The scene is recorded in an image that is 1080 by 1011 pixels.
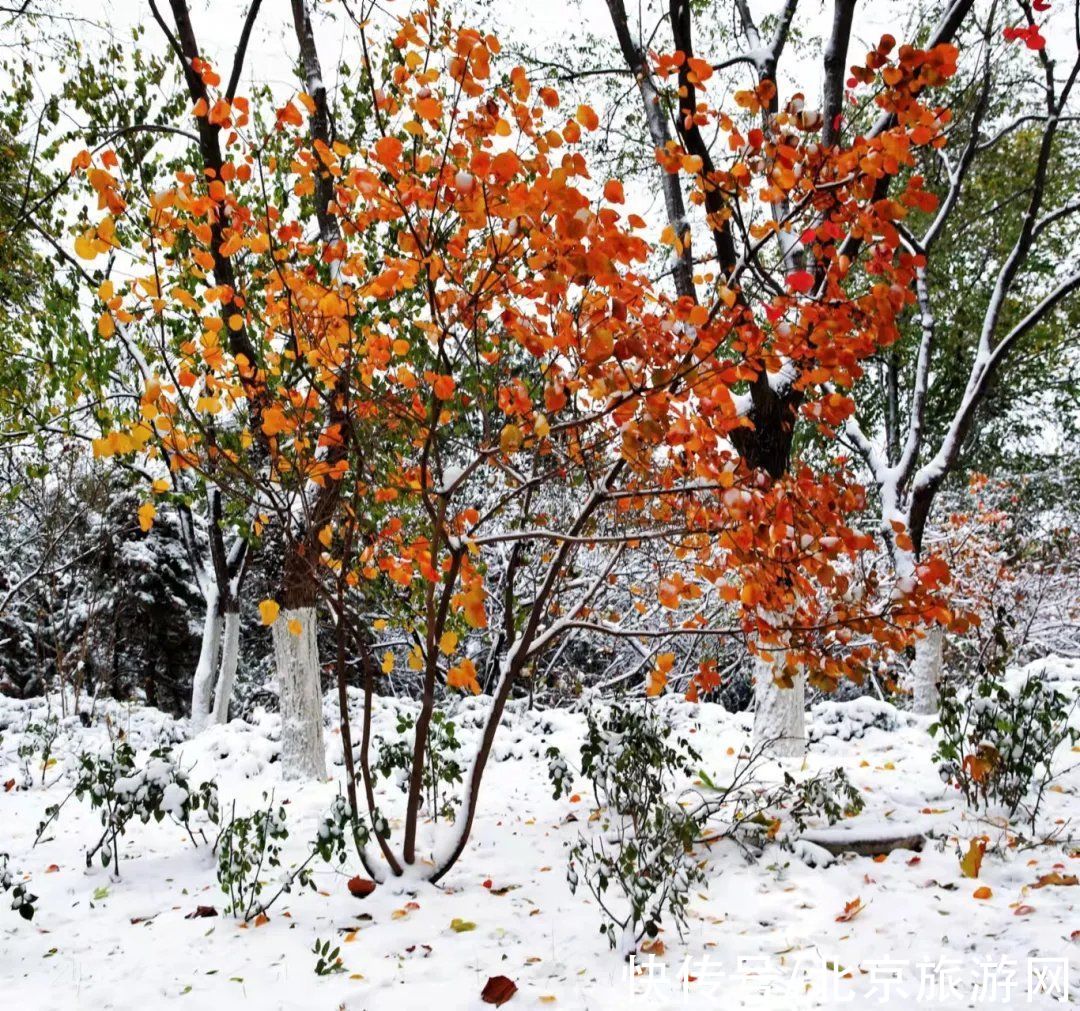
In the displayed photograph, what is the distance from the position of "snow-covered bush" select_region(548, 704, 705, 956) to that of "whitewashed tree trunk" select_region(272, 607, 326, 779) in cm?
223

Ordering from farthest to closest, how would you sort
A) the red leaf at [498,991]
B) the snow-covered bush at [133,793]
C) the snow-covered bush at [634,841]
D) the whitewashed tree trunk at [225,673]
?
the whitewashed tree trunk at [225,673], the snow-covered bush at [133,793], the snow-covered bush at [634,841], the red leaf at [498,991]

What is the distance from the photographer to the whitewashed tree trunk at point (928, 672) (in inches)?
267

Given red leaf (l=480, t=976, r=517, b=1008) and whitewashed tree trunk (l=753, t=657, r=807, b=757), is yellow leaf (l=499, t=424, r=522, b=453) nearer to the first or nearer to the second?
red leaf (l=480, t=976, r=517, b=1008)

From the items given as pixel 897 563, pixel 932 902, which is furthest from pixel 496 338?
pixel 897 563

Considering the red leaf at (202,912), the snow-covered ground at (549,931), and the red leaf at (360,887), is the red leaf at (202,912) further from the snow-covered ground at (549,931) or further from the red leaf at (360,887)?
the red leaf at (360,887)

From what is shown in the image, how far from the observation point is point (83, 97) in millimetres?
5887

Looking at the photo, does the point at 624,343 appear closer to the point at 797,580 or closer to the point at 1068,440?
the point at 797,580

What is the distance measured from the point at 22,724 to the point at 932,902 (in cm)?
851

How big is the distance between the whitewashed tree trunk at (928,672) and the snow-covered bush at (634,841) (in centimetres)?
345

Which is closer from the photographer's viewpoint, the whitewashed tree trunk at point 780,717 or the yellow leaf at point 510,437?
the yellow leaf at point 510,437

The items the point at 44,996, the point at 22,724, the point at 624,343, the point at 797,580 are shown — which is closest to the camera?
the point at 624,343

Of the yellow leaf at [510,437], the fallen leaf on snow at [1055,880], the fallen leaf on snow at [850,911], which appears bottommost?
the fallen leaf on snow at [850,911]

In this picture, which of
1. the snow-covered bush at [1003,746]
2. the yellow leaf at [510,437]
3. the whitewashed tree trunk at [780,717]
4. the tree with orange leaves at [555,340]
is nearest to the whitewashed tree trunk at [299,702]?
the tree with orange leaves at [555,340]

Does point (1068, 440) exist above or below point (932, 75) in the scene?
above
